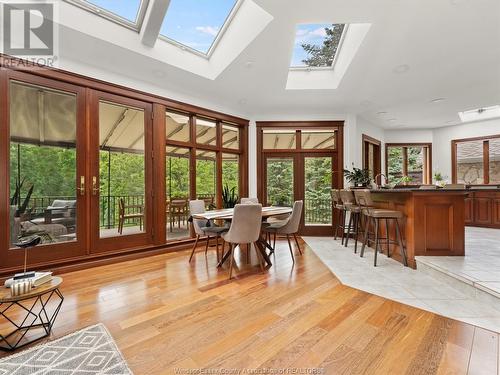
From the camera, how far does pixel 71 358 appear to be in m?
1.49

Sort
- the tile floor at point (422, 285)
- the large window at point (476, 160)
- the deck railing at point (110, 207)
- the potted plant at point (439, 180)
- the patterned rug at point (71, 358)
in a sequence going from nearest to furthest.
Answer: the patterned rug at point (71, 358) → the tile floor at point (422, 285) → the deck railing at point (110, 207) → the potted plant at point (439, 180) → the large window at point (476, 160)

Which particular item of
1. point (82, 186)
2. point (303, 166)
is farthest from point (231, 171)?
point (82, 186)

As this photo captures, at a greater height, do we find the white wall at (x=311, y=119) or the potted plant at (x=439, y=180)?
the white wall at (x=311, y=119)

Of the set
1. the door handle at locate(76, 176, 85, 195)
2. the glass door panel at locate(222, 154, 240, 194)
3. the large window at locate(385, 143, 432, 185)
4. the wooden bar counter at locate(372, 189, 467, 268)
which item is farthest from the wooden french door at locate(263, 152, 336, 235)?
the door handle at locate(76, 176, 85, 195)

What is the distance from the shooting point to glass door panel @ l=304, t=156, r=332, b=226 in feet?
18.1

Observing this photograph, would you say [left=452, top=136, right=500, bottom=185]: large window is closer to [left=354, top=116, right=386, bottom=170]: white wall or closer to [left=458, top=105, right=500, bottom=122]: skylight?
[left=458, top=105, right=500, bottom=122]: skylight

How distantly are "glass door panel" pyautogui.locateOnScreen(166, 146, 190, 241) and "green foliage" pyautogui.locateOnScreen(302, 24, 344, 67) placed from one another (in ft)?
9.14

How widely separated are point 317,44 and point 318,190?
2.99 m

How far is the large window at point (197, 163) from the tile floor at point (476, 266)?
12.0 feet

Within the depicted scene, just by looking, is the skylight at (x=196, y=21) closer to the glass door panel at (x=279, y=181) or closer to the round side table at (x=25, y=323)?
the glass door panel at (x=279, y=181)

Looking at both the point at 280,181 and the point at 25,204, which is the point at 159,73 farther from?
the point at 280,181

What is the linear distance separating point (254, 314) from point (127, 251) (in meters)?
2.53

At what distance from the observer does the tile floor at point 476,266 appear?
7.37 ft

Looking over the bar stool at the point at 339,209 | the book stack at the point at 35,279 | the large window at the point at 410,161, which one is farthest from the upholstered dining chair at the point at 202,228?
the large window at the point at 410,161
